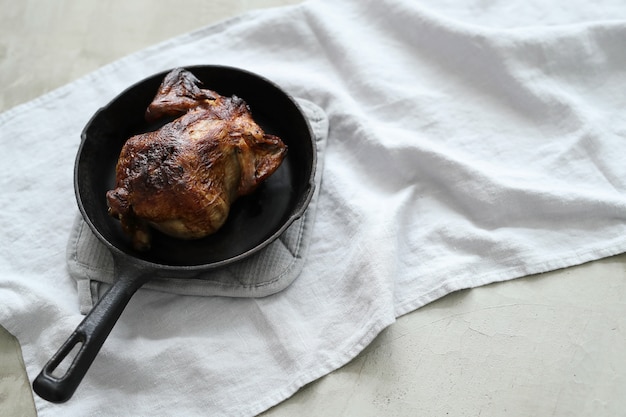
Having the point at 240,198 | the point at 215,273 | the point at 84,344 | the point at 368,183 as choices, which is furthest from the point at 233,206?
the point at 84,344

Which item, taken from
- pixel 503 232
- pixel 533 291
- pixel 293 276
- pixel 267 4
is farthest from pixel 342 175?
Result: pixel 267 4

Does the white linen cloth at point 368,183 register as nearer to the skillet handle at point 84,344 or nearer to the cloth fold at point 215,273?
the cloth fold at point 215,273

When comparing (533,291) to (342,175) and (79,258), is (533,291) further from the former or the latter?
(79,258)

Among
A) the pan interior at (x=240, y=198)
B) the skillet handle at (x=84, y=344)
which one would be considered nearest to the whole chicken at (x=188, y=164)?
the pan interior at (x=240, y=198)

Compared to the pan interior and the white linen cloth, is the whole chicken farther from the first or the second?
the white linen cloth

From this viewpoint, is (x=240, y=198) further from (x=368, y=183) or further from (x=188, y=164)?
(x=368, y=183)

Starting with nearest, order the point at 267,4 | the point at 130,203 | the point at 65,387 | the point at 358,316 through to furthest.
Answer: the point at 65,387 < the point at 130,203 < the point at 358,316 < the point at 267,4
